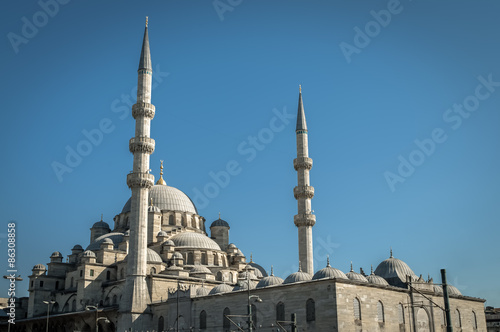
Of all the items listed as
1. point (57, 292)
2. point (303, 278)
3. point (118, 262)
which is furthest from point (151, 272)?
point (303, 278)

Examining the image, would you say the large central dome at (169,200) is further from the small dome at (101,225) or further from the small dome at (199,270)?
the small dome at (199,270)

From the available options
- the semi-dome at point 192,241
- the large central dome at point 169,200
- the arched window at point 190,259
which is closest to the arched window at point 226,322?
the arched window at point 190,259

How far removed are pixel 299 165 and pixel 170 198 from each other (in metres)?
14.6

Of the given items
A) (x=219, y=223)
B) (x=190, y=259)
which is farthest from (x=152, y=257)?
(x=219, y=223)

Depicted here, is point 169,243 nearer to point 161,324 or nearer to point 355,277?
point 161,324

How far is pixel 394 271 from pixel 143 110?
22.5 meters

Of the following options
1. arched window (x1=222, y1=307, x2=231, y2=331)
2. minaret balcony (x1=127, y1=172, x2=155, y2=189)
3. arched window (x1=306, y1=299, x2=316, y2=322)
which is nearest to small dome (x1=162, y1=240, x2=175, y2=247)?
minaret balcony (x1=127, y1=172, x2=155, y2=189)

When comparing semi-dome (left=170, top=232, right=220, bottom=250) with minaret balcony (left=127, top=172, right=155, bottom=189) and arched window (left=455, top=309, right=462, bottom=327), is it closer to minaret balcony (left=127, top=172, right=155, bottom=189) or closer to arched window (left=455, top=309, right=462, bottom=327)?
minaret balcony (left=127, top=172, right=155, bottom=189)

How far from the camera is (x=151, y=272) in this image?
4344 centimetres

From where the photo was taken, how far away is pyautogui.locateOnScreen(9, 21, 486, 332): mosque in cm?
3266

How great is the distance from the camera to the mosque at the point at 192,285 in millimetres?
32656

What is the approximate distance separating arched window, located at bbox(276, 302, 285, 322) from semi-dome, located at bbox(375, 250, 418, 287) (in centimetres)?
1112

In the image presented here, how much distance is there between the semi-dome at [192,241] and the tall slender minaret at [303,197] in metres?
8.95

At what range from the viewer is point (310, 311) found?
105 ft
